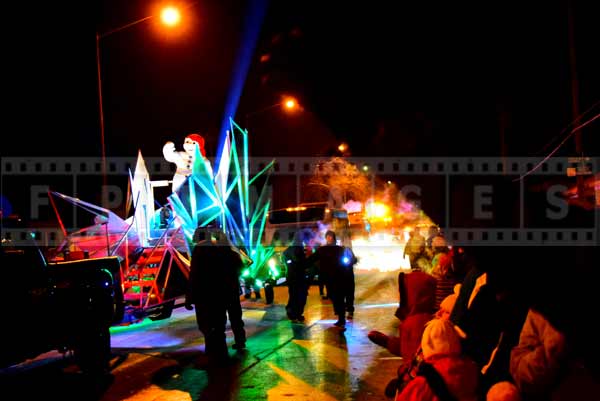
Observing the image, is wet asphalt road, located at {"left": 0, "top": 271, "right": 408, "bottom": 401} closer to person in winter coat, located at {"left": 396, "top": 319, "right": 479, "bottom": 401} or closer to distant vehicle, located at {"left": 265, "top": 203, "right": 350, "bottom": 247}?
person in winter coat, located at {"left": 396, "top": 319, "right": 479, "bottom": 401}

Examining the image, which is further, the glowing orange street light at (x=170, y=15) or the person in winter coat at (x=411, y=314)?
the glowing orange street light at (x=170, y=15)

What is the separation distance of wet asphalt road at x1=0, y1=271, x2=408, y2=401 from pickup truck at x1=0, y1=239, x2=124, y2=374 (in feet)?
1.52

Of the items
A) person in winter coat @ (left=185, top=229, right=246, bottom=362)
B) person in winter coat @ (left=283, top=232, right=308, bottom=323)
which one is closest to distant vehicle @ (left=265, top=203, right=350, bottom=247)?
person in winter coat @ (left=283, top=232, right=308, bottom=323)

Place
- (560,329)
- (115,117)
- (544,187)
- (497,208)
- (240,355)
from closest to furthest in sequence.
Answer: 1. (560,329)
2. (497,208)
3. (240,355)
4. (544,187)
5. (115,117)

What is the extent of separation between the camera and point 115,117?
68.6ft

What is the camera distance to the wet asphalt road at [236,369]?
641 cm

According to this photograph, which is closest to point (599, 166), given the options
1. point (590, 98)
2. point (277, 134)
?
point (590, 98)

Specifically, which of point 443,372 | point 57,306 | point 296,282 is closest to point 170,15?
point 296,282

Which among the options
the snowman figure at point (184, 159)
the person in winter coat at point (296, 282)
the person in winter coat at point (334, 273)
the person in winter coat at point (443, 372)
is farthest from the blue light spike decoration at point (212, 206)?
the person in winter coat at point (443, 372)

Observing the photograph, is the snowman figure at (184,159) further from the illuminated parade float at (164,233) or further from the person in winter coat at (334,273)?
the person in winter coat at (334,273)

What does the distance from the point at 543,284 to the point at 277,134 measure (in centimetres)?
2908

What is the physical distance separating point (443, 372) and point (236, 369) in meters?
4.58

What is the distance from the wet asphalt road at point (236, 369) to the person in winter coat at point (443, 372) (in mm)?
2851

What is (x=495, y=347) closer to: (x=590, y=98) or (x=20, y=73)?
(x=590, y=98)
